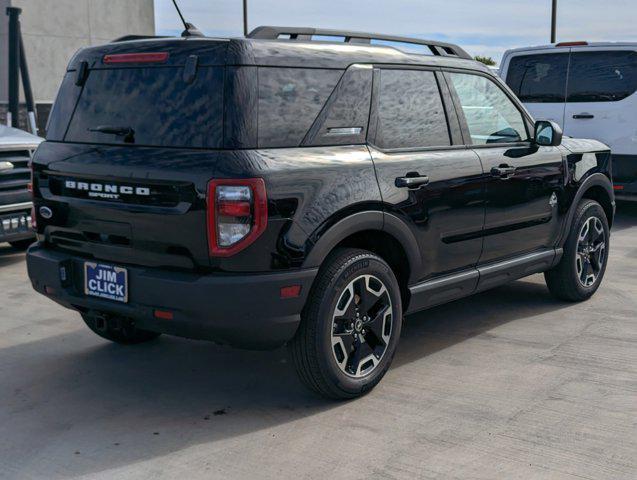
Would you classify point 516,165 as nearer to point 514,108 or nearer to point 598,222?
point 514,108

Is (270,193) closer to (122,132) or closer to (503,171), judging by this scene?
(122,132)

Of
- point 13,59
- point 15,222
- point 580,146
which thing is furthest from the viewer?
point 13,59

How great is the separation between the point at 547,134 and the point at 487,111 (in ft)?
1.77

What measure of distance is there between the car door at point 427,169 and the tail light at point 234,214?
0.86 metres

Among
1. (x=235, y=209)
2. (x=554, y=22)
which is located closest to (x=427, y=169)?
(x=235, y=209)

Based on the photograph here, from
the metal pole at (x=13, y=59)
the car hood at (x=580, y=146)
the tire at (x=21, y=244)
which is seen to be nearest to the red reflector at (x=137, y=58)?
the car hood at (x=580, y=146)

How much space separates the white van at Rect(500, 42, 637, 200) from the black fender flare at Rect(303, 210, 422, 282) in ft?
20.6

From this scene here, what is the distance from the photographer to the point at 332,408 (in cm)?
425

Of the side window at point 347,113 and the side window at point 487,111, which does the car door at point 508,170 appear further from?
the side window at point 347,113

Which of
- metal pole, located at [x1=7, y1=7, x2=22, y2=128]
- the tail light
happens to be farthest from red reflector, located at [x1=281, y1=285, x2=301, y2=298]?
metal pole, located at [x1=7, y1=7, x2=22, y2=128]

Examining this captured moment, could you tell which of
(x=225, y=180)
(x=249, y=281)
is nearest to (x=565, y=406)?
(x=249, y=281)

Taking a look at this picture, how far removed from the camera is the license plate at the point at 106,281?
13.3 ft

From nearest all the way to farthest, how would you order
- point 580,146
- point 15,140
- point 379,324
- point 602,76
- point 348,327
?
point 348,327 → point 379,324 → point 580,146 → point 15,140 → point 602,76

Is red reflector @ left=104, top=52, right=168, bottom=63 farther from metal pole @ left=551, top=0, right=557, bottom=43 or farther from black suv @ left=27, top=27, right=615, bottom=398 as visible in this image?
metal pole @ left=551, top=0, right=557, bottom=43
